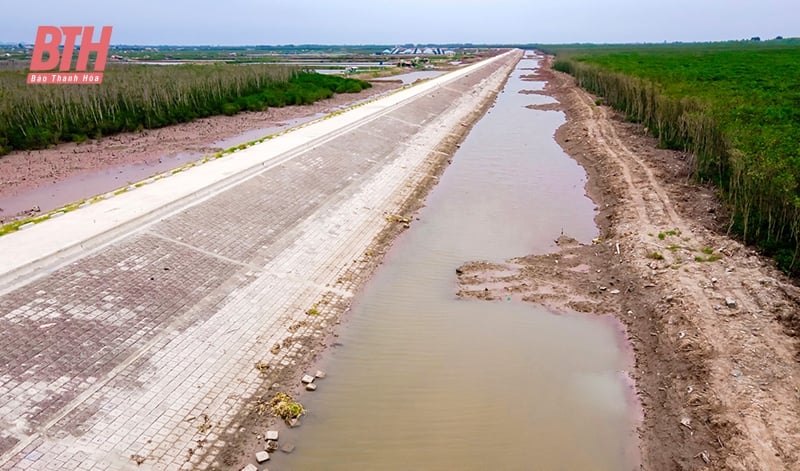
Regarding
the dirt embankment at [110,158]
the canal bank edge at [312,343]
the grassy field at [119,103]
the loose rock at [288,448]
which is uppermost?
the grassy field at [119,103]

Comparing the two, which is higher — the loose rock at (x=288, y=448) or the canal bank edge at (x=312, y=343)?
the canal bank edge at (x=312, y=343)

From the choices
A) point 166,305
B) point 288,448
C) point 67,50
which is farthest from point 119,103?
point 288,448

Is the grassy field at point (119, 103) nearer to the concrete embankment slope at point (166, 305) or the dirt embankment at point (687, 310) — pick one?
the concrete embankment slope at point (166, 305)

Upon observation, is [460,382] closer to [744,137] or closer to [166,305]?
[166,305]

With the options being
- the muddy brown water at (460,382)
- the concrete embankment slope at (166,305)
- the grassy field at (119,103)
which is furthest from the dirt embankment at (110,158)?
the muddy brown water at (460,382)

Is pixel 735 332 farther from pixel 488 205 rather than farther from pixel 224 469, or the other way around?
pixel 488 205

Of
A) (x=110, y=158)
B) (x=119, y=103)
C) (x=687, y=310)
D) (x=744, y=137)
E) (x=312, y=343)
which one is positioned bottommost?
(x=312, y=343)

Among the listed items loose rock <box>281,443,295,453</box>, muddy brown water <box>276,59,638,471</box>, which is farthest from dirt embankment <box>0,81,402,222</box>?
loose rock <box>281,443,295,453</box>
